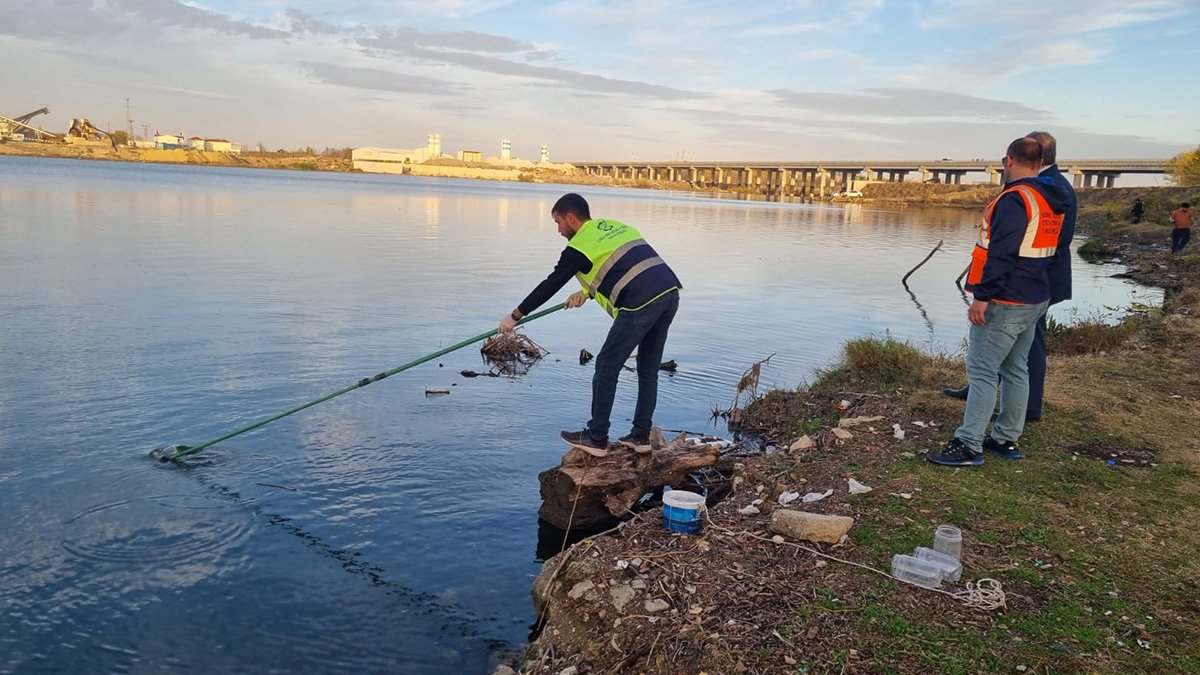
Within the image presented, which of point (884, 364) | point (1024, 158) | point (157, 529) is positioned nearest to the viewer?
point (1024, 158)

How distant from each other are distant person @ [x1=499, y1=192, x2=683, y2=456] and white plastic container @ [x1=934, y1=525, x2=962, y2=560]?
2.59m

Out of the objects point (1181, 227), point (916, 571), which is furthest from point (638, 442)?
point (1181, 227)

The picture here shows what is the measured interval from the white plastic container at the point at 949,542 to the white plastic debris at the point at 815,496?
113cm

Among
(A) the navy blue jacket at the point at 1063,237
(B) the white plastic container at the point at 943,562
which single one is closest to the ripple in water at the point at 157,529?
(B) the white plastic container at the point at 943,562

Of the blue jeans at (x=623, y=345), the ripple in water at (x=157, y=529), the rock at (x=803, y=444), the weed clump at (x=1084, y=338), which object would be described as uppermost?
the blue jeans at (x=623, y=345)

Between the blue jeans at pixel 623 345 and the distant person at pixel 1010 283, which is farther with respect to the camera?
the blue jeans at pixel 623 345

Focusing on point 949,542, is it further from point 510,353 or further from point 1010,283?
point 510,353

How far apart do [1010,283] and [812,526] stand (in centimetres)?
252

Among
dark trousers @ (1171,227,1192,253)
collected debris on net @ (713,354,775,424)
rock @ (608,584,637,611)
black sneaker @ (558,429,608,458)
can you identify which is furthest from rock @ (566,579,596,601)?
dark trousers @ (1171,227,1192,253)

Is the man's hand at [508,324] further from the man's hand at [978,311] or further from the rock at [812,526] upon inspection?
the man's hand at [978,311]

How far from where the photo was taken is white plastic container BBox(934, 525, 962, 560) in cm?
455

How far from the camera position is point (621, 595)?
14.8 ft

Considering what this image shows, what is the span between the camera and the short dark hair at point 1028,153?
5.88m

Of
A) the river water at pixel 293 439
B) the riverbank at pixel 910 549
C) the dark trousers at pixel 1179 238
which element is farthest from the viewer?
the dark trousers at pixel 1179 238
